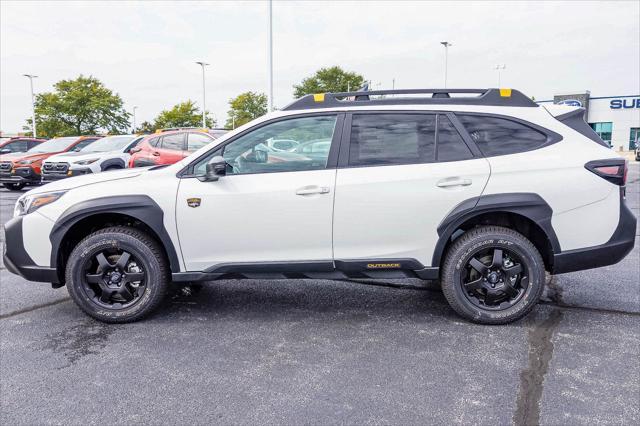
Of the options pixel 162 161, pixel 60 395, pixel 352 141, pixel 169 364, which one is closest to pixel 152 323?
pixel 169 364

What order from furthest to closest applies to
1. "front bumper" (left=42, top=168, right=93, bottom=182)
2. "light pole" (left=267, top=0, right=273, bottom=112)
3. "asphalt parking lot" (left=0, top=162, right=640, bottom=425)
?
1. "light pole" (left=267, top=0, right=273, bottom=112)
2. "front bumper" (left=42, top=168, right=93, bottom=182)
3. "asphalt parking lot" (left=0, top=162, right=640, bottom=425)

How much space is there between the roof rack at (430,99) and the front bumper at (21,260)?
7.38 feet

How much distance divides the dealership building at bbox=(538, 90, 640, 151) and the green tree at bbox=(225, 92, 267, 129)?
34894mm

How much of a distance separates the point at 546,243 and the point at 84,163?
40.1 ft

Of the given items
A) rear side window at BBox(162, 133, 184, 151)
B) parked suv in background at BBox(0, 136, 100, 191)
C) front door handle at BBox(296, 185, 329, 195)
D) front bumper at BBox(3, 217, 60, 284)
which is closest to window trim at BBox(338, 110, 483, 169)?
front door handle at BBox(296, 185, 329, 195)

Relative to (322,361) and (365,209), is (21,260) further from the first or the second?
(365,209)

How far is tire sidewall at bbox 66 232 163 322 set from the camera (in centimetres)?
404

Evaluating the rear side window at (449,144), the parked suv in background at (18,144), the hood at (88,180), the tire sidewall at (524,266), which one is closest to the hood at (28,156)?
the parked suv in background at (18,144)

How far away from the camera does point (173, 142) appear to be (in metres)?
13.3

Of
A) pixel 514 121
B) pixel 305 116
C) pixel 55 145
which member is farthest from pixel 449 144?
pixel 55 145

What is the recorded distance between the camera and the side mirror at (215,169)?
12.8 feet

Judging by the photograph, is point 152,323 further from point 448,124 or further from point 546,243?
point 546,243

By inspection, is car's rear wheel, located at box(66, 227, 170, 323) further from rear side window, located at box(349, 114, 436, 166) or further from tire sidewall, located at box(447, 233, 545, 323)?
tire sidewall, located at box(447, 233, 545, 323)

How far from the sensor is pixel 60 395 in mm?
2990
